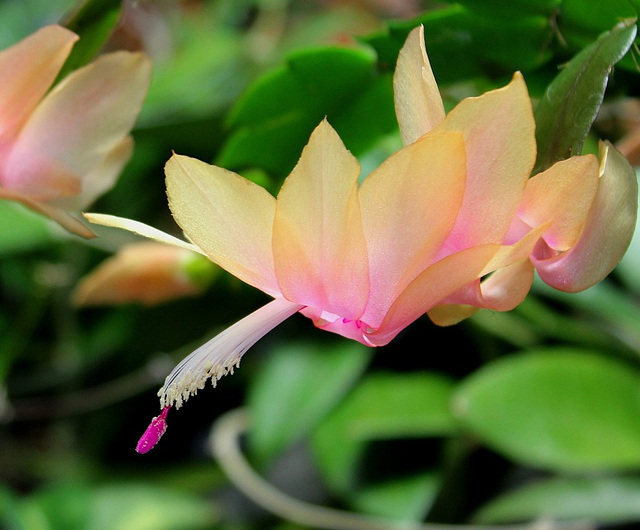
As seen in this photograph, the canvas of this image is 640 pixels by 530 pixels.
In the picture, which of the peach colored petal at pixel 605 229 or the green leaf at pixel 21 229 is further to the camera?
the green leaf at pixel 21 229

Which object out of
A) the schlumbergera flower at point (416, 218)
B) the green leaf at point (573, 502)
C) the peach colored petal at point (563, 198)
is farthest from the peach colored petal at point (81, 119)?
the green leaf at point (573, 502)

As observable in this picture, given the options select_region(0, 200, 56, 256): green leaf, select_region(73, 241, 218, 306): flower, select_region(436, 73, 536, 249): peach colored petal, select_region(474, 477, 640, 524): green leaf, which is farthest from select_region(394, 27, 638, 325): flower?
select_region(0, 200, 56, 256): green leaf

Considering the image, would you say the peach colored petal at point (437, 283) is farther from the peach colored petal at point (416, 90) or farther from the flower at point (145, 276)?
the flower at point (145, 276)

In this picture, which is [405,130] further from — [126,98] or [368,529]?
[368,529]

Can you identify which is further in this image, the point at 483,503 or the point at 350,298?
the point at 483,503

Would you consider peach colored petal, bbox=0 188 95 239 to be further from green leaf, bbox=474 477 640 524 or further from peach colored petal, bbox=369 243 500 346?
green leaf, bbox=474 477 640 524

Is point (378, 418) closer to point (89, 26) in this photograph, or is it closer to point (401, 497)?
point (401, 497)

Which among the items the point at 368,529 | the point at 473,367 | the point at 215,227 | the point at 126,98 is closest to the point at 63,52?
the point at 126,98
